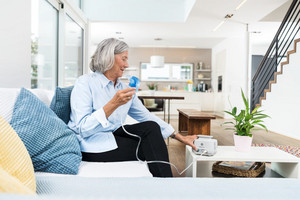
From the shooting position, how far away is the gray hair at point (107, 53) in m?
1.60

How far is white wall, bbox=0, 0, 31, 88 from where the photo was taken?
83.5 inches

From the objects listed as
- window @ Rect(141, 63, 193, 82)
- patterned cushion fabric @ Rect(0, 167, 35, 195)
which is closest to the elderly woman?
patterned cushion fabric @ Rect(0, 167, 35, 195)

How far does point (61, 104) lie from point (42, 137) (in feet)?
1.25

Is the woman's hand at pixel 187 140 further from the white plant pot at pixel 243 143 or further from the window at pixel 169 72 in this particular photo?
the window at pixel 169 72

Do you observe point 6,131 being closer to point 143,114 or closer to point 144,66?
point 143,114

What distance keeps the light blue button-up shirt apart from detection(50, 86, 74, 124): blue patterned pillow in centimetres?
4

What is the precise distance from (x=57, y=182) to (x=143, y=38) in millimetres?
8015

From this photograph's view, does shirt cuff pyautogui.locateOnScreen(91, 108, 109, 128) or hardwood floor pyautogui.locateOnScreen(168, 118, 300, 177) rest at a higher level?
shirt cuff pyautogui.locateOnScreen(91, 108, 109, 128)

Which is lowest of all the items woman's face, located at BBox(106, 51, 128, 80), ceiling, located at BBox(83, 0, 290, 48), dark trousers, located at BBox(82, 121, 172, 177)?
dark trousers, located at BBox(82, 121, 172, 177)

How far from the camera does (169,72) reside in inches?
411

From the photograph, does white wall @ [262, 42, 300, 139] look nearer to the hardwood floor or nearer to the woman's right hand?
the hardwood floor

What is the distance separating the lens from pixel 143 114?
1893 millimetres

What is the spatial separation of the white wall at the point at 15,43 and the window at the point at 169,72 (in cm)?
794

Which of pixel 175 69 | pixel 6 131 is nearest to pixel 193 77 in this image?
pixel 175 69
